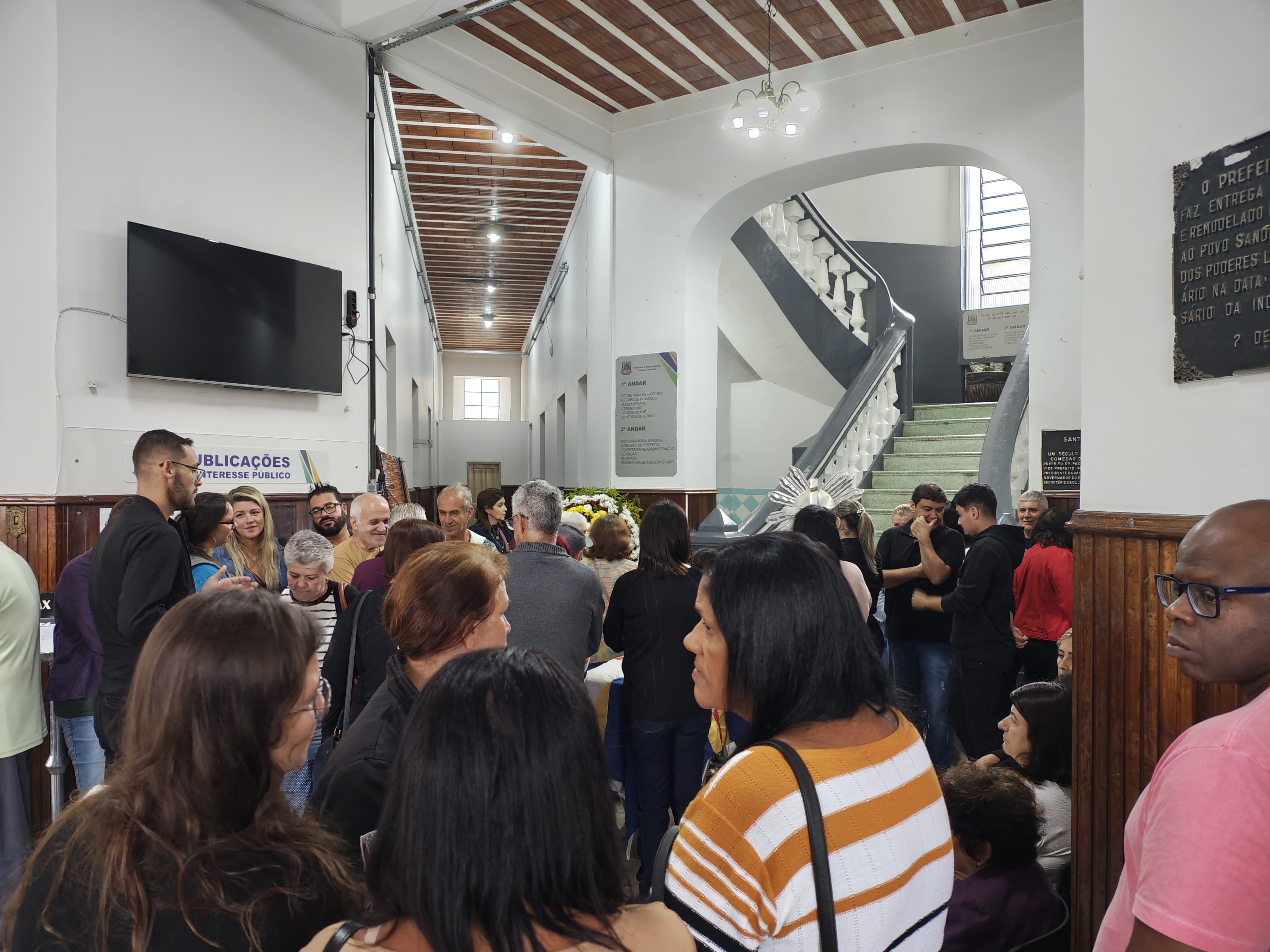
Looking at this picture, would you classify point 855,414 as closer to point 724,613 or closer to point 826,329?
point 826,329

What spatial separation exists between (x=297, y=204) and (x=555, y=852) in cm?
567

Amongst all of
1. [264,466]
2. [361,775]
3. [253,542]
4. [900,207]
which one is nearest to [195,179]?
[264,466]

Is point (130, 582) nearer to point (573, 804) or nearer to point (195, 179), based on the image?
point (573, 804)

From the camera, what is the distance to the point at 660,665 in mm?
3426

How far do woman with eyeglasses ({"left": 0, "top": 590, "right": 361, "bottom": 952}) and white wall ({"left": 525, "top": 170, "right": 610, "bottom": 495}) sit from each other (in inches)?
278

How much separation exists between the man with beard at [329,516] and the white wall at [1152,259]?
12.2 ft

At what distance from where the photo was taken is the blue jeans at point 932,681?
462cm

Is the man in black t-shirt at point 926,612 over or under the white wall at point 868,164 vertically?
under

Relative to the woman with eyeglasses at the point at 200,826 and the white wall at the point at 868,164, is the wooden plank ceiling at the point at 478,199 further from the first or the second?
the woman with eyeglasses at the point at 200,826

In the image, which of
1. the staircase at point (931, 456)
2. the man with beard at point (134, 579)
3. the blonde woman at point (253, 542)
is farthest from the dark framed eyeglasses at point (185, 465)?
the staircase at point (931, 456)

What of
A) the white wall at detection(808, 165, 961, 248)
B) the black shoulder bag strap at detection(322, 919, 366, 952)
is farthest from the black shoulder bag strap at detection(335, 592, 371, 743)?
the white wall at detection(808, 165, 961, 248)

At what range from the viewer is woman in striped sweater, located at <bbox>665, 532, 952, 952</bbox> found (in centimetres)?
116

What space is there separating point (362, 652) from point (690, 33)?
18.6 feet

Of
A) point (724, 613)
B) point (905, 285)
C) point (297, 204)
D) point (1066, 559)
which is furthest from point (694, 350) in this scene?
point (724, 613)
